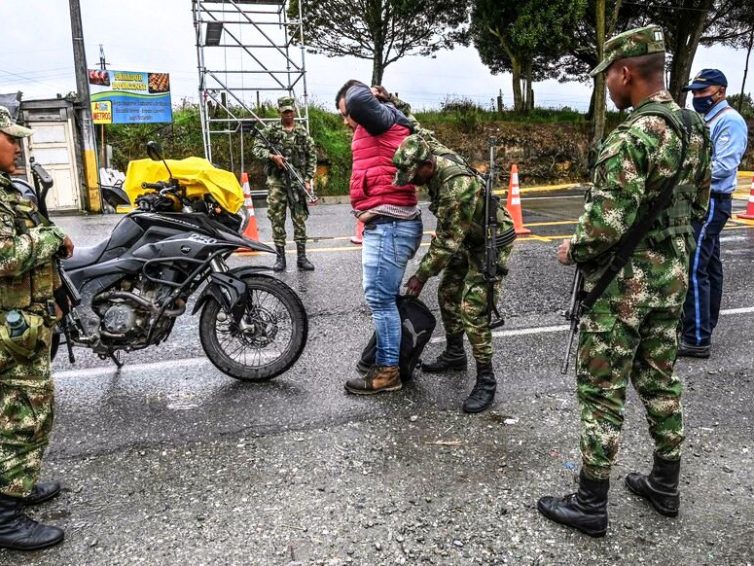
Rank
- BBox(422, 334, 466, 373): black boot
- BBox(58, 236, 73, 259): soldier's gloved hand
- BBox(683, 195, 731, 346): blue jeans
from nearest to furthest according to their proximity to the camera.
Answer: BBox(58, 236, 73, 259): soldier's gloved hand < BBox(422, 334, 466, 373): black boot < BBox(683, 195, 731, 346): blue jeans

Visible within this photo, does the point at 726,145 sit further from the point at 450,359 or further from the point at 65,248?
the point at 65,248

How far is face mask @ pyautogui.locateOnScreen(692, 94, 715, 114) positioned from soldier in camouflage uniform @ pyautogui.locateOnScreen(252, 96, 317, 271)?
4318 mm

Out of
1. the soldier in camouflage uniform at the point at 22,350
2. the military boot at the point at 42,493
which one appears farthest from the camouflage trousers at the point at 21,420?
the military boot at the point at 42,493

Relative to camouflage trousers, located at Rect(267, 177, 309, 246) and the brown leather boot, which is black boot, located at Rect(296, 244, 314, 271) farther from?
the brown leather boot

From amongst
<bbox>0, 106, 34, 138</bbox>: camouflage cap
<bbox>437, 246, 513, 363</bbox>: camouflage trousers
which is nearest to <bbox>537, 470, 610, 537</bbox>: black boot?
<bbox>437, 246, 513, 363</bbox>: camouflage trousers

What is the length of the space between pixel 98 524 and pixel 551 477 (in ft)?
6.73

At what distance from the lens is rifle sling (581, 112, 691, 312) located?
2.38m

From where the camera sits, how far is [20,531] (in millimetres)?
2531

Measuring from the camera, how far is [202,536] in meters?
2.58

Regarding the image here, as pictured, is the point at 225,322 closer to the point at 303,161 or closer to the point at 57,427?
the point at 57,427

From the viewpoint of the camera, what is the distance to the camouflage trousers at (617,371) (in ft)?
8.25

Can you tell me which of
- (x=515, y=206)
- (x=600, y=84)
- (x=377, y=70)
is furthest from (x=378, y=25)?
(x=515, y=206)

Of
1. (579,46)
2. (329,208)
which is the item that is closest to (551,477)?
(329,208)

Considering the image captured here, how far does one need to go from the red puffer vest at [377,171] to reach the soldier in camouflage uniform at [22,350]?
1.67 m
